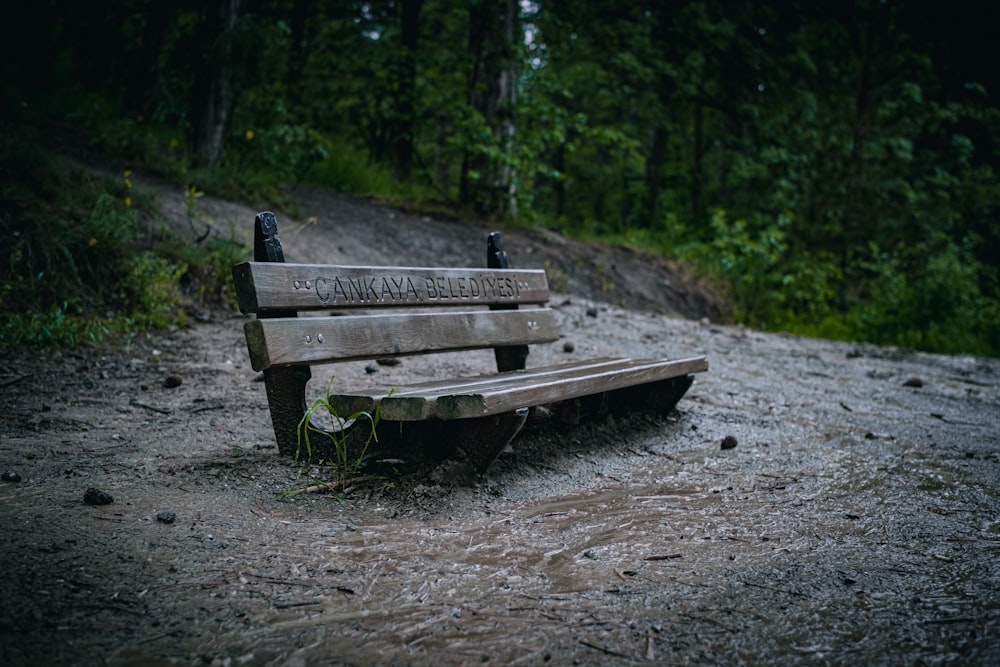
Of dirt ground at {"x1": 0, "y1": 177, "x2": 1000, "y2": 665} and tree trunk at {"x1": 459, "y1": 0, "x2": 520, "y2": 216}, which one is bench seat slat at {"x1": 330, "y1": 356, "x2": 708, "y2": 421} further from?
tree trunk at {"x1": 459, "y1": 0, "x2": 520, "y2": 216}

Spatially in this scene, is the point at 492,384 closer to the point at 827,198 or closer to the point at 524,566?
the point at 524,566

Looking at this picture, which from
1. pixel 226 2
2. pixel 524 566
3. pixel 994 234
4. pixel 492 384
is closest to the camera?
pixel 524 566

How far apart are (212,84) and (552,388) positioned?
633 cm

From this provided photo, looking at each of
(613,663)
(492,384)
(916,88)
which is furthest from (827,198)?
(613,663)

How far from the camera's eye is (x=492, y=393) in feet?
8.43

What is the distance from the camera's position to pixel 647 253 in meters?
11.6

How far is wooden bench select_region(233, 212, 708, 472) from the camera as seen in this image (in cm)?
267

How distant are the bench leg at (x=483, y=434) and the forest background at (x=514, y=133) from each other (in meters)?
3.21

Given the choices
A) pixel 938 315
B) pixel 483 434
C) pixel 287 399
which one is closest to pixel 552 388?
pixel 483 434

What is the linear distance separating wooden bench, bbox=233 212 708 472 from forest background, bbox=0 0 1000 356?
8.91ft

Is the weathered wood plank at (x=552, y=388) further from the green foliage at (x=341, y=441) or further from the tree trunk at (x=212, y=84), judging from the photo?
the tree trunk at (x=212, y=84)

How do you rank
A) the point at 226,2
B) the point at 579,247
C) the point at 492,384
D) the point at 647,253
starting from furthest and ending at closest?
the point at 647,253 < the point at 579,247 < the point at 226,2 < the point at 492,384

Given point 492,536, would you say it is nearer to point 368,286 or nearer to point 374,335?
point 374,335

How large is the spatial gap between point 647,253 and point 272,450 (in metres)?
9.24
